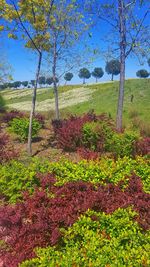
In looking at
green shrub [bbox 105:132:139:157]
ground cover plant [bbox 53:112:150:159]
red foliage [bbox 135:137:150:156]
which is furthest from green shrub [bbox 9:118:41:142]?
red foliage [bbox 135:137:150:156]

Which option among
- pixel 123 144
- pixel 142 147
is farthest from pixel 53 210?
pixel 142 147

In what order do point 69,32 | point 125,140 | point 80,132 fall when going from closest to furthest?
1. point 125,140
2. point 80,132
3. point 69,32

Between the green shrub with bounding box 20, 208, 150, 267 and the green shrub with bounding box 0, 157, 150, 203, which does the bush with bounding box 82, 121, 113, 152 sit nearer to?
the green shrub with bounding box 0, 157, 150, 203

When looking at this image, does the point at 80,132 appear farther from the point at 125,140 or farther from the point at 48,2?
the point at 48,2

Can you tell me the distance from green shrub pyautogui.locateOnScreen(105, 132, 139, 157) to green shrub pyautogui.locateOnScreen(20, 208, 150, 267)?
556 cm

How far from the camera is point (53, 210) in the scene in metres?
5.31

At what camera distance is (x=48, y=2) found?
11.0 m

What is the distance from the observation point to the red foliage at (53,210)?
4898 millimetres

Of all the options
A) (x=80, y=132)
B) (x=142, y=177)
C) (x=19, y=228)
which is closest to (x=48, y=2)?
(x=80, y=132)

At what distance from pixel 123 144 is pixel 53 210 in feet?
19.4

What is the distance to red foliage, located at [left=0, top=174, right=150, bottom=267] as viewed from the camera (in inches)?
193

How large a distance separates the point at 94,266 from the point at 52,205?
6.07 feet

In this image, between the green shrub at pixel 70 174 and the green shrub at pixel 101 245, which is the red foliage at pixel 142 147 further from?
the green shrub at pixel 101 245

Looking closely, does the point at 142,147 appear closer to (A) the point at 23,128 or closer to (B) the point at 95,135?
(B) the point at 95,135
